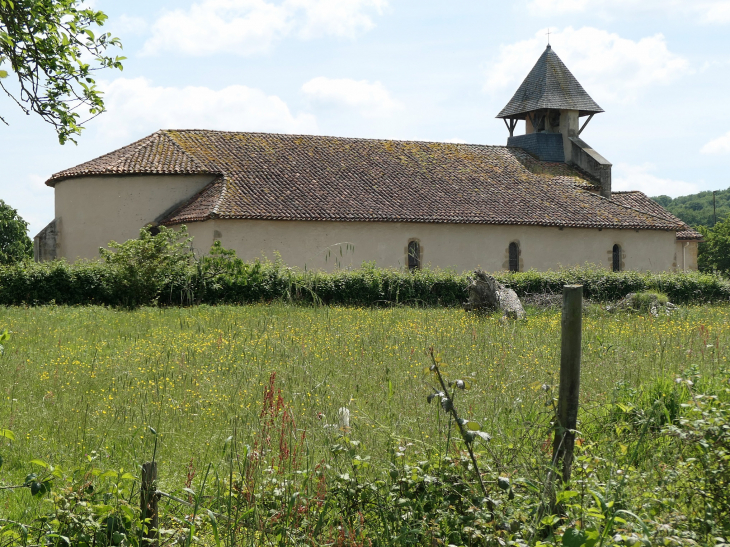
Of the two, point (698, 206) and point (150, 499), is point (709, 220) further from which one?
point (150, 499)

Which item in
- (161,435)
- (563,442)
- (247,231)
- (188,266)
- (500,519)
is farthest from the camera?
(247,231)

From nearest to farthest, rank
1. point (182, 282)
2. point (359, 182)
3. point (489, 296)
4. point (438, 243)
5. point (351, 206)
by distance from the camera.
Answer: point (489, 296)
point (182, 282)
point (351, 206)
point (438, 243)
point (359, 182)

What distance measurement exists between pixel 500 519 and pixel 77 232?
1083 inches

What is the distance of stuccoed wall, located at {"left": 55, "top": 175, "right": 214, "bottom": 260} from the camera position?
2697 centimetres

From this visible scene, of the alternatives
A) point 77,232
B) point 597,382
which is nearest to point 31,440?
point 597,382

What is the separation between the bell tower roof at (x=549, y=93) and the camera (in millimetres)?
37219

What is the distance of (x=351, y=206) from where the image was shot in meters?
26.9

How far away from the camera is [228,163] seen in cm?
2800

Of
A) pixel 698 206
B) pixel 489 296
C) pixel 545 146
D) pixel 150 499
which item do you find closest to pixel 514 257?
pixel 545 146

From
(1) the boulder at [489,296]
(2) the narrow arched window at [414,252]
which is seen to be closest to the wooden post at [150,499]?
(1) the boulder at [489,296]

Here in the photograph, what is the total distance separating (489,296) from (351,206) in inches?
443

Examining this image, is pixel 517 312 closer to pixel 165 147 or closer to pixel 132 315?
pixel 132 315

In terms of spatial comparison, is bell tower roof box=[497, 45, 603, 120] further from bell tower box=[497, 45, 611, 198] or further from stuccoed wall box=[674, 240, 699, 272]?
stuccoed wall box=[674, 240, 699, 272]

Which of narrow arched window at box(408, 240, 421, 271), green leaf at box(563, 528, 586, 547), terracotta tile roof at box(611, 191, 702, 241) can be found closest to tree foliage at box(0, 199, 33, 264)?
narrow arched window at box(408, 240, 421, 271)
